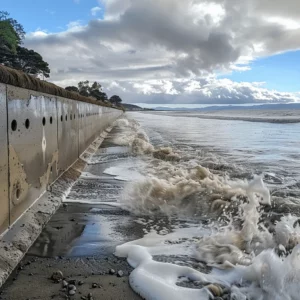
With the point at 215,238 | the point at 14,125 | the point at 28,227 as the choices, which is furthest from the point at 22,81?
the point at 215,238

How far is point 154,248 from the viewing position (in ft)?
13.0

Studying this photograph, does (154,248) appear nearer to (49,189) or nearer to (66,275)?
(66,275)

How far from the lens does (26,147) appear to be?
15.1ft

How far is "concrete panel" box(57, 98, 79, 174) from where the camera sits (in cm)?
723

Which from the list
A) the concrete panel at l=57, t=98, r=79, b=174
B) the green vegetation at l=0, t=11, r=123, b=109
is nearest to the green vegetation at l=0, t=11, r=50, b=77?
the green vegetation at l=0, t=11, r=123, b=109

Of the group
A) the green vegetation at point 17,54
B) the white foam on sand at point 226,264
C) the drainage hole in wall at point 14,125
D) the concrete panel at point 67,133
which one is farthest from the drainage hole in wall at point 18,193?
the green vegetation at point 17,54

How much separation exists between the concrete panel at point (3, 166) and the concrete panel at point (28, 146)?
13cm

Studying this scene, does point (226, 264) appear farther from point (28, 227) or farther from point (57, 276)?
point (28, 227)

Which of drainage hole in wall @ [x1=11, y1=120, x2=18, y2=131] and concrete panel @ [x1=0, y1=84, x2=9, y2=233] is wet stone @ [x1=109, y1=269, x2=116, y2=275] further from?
drainage hole in wall @ [x1=11, y1=120, x2=18, y2=131]

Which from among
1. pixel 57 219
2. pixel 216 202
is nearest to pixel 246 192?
pixel 216 202

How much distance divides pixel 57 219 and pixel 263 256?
2686 millimetres

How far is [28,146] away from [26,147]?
107 mm

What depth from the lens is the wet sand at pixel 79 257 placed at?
2986 mm

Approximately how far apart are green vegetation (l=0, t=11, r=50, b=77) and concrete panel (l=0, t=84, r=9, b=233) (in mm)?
66144
